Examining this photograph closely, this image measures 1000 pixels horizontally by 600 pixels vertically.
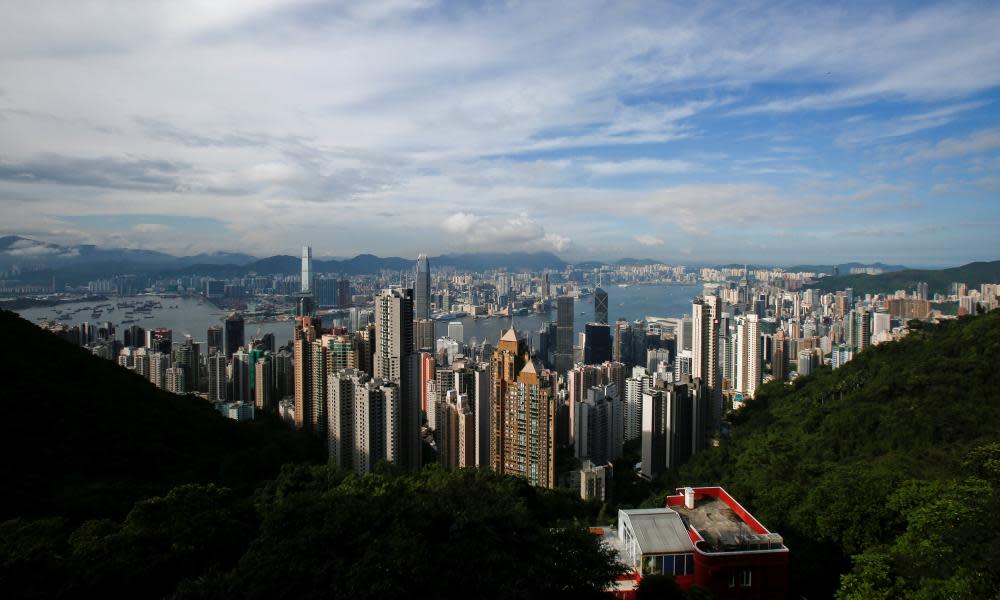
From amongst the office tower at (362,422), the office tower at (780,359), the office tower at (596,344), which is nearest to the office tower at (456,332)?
the office tower at (596,344)

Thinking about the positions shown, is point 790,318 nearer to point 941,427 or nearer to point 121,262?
point 941,427

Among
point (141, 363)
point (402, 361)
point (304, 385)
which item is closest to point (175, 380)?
point (141, 363)

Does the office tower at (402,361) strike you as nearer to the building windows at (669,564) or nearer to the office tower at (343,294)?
the building windows at (669,564)

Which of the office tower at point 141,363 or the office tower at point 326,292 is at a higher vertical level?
the office tower at point 326,292

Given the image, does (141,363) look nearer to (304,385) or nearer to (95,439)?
(304,385)

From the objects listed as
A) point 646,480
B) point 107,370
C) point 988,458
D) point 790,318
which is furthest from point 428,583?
point 790,318

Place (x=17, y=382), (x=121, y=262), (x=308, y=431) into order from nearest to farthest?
(x=17, y=382) → (x=308, y=431) → (x=121, y=262)
